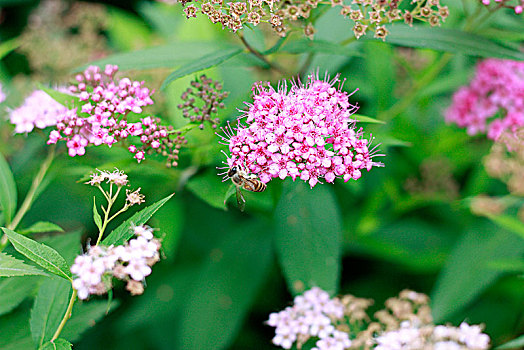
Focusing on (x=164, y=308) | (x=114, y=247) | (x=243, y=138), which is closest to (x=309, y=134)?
(x=243, y=138)

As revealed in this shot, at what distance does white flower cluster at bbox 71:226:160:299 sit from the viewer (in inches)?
42.9

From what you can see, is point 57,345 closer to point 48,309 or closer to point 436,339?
point 48,309

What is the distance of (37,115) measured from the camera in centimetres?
167

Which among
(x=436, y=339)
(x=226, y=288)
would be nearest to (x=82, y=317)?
(x=226, y=288)

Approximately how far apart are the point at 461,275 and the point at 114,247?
1402 millimetres

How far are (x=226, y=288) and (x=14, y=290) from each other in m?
0.81

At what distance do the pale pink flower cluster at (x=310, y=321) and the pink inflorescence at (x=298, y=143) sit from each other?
424 millimetres

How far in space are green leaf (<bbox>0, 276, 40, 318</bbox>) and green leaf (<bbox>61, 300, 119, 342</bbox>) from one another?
153mm

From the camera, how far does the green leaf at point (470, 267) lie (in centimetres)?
194

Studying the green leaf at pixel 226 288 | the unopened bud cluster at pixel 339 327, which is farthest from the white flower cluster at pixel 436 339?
the green leaf at pixel 226 288

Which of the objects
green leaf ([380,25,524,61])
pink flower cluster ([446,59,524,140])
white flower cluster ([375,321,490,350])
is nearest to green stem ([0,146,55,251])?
white flower cluster ([375,321,490,350])

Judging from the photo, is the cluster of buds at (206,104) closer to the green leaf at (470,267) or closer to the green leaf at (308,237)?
the green leaf at (308,237)

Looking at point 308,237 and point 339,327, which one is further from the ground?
point 308,237

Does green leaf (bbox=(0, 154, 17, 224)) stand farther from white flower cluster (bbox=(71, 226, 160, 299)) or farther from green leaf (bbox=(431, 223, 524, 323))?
green leaf (bbox=(431, 223, 524, 323))
